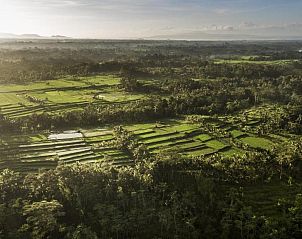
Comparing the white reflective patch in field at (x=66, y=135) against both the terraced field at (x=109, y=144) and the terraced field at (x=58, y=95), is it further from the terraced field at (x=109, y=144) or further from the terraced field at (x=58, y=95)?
the terraced field at (x=58, y=95)

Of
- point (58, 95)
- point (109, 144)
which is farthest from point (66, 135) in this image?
point (58, 95)

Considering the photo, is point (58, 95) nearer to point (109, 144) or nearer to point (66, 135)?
point (66, 135)

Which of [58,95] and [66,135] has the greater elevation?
[58,95]

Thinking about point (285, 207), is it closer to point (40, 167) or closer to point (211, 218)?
point (211, 218)

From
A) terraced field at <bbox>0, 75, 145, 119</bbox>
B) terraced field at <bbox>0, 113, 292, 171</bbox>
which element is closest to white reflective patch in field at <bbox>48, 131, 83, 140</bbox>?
terraced field at <bbox>0, 113, 292, 171</bbox>

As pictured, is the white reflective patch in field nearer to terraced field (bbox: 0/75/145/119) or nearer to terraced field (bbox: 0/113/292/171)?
terraced field (bbox: 0/113/292/171)

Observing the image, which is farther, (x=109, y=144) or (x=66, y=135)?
(x=66, y=135)

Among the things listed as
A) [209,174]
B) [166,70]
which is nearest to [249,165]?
[209,174]
